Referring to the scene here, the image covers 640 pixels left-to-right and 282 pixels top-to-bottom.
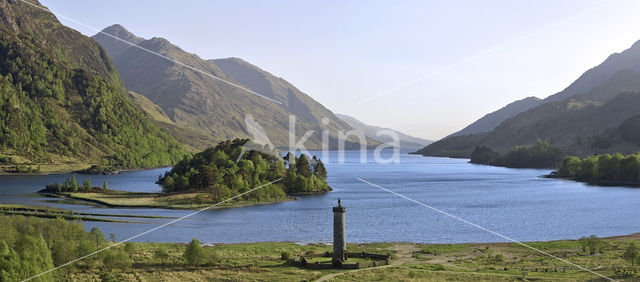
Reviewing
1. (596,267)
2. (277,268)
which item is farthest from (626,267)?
(277,268)

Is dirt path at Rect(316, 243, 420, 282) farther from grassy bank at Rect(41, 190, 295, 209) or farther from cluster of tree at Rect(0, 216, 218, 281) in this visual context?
grassy bank at Rect(41, 190, 295, 209)

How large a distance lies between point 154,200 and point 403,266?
11031 cm

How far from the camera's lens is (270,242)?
100 metres

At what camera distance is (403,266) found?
236 feet

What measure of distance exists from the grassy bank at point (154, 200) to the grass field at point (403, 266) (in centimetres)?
7042

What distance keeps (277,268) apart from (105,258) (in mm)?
20504

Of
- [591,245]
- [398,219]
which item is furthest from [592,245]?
[398,219]

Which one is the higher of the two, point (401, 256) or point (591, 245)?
point (591, 245)

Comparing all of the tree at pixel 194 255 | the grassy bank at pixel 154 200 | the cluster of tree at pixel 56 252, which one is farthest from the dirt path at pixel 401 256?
the grassy bank at pixel 154 200

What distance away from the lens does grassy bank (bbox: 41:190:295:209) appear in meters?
158

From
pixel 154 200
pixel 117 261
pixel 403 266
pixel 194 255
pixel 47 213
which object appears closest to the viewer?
pixel 117 261

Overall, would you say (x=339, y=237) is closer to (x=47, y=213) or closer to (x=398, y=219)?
(x=398, y=219)

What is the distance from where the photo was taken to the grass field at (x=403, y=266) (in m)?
64.1

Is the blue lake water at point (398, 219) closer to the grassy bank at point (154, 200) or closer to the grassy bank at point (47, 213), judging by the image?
the grassy bank at point (154, 200)
